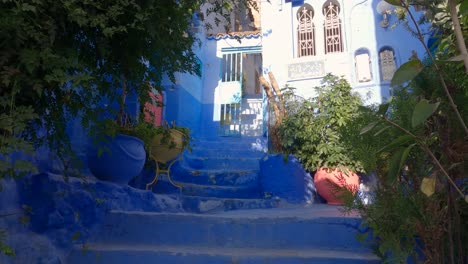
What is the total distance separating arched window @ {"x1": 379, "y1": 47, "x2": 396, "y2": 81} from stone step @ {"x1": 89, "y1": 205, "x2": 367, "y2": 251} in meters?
5.07

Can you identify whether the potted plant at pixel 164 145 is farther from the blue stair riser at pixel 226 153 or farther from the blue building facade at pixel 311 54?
the blue stair riser at pixel 226 153

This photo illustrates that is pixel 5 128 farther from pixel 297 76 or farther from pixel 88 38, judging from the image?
pixel 297 76

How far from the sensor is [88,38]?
163 cm

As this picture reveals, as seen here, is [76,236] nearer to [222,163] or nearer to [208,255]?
[208,255]

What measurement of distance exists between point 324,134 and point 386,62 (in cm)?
299

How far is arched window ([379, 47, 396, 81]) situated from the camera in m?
6.51

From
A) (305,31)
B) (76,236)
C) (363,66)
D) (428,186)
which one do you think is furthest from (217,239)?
(305,31)

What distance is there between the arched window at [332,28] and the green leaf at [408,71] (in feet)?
20.4

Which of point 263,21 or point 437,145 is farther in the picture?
point 263,21

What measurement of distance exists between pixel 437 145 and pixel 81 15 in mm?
1591

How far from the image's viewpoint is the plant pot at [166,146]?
13.1 feet

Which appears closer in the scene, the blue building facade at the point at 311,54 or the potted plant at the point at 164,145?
the potted plant at the point at 164,145

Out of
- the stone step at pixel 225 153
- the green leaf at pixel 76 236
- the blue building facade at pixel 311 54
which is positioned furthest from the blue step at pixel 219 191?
the blue building facade at pixel 311 54

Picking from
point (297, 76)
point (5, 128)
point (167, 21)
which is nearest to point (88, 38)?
point (167, 21)
